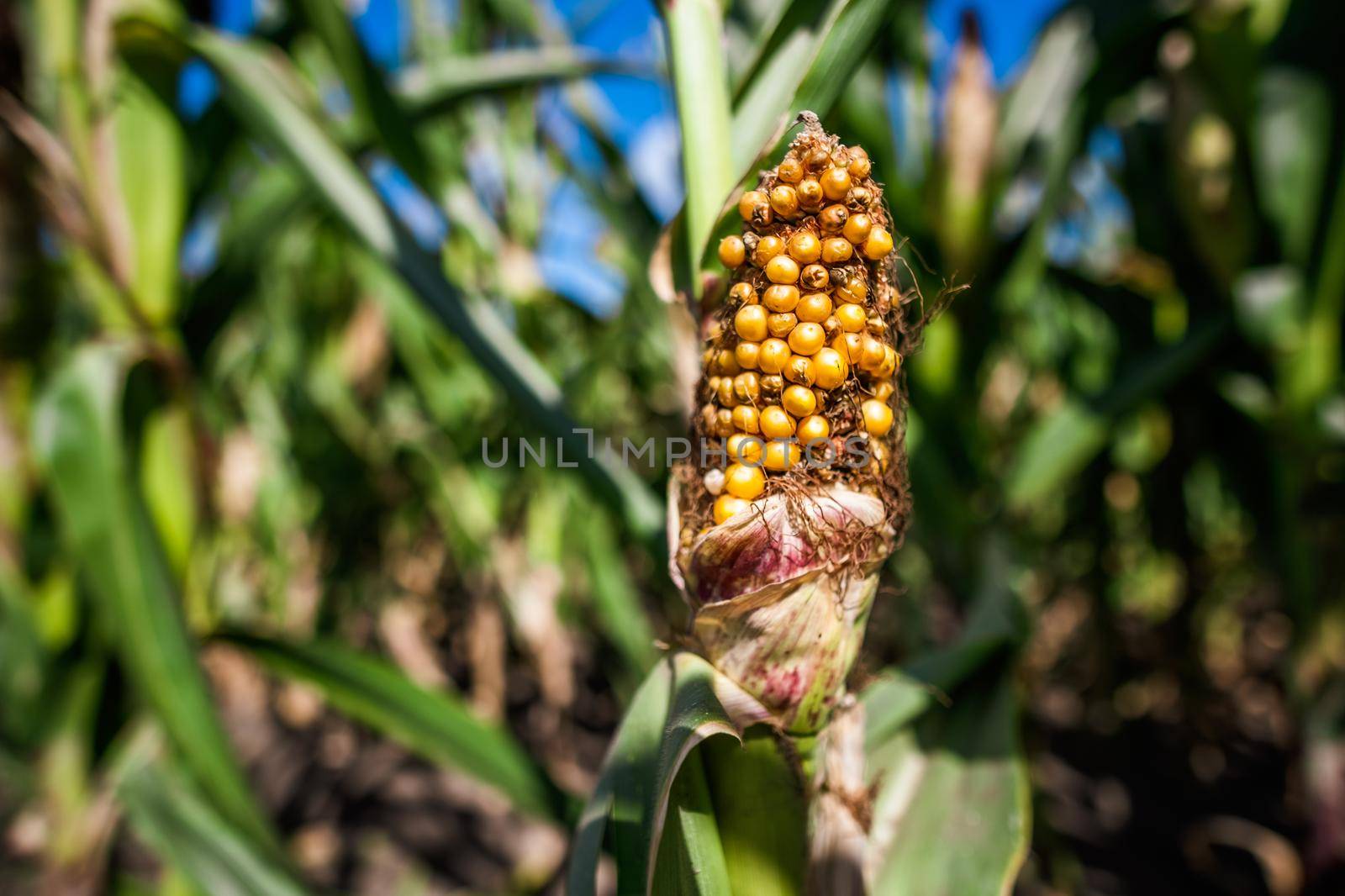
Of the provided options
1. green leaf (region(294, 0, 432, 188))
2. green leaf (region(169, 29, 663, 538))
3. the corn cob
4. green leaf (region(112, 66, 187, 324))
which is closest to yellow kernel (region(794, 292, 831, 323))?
the corn cob

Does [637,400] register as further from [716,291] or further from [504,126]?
[716,291]

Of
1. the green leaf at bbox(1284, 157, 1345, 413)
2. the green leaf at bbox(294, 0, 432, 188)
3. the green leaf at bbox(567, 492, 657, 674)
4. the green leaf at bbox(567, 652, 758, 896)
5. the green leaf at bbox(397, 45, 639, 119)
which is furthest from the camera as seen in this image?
the green leaf at bbox(567, 492, 657, 674)

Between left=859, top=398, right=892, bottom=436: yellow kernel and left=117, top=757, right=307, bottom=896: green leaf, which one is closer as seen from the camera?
left=859, top=398, right=892, bottom=436: yellow kernel

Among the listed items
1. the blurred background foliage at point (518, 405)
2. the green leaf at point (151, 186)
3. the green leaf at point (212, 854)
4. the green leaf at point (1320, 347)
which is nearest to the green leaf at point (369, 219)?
the blurred background foliage at point (518, 405)

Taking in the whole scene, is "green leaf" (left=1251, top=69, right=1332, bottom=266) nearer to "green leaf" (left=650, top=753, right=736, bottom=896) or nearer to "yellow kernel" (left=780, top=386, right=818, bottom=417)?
"yellow kernel" (left=780, top=386, right=818, bottom=417)

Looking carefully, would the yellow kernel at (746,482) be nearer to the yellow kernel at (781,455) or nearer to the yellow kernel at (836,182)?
the yellow kernel at (781,455)

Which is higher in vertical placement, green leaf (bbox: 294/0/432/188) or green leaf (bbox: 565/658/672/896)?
green leaf (bbox: 294/0/432/188)


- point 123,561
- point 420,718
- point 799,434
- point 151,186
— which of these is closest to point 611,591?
point 420,718

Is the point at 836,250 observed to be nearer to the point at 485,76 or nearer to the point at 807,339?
the point at 807,339
